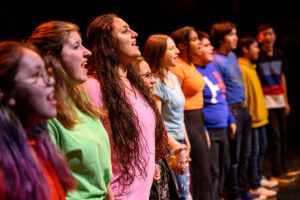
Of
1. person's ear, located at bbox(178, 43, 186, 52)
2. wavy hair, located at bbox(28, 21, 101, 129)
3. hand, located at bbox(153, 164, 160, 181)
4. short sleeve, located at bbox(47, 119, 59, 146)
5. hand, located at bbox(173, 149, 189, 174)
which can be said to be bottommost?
hand, located at bbox(173, 149, 189, 174)

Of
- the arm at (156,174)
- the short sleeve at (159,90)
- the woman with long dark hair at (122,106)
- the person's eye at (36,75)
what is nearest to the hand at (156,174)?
the arm at (156,174)

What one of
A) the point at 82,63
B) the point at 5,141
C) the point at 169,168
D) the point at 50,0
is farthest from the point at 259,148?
the point at 5,141

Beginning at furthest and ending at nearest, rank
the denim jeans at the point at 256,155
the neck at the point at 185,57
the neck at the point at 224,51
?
the denim jeans at the point at 256,155 → the neck at the point at 224,51 → the neck at the point at 185,57

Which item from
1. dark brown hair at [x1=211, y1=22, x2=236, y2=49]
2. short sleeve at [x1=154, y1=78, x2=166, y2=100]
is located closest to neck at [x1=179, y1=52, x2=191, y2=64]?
short sleeve at [x1=154, y1=78, x2=166, y2=100]

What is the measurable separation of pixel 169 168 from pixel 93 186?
0.98 m

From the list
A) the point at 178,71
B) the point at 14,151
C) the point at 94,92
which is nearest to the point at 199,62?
the point at 178,71

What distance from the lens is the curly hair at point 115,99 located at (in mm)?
2053

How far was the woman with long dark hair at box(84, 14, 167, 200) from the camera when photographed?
80.8 inches

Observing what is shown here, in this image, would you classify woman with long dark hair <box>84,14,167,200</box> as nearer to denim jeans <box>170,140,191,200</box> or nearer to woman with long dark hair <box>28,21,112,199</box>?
woman with long dark hair <box>28,21,112,199</box>

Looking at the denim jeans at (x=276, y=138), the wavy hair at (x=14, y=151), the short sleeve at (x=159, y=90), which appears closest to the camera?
the wavy hair at (x=14, y=151)

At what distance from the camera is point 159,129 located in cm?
236

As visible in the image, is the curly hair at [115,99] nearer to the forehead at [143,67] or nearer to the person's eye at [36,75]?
the forehead at [143,67]

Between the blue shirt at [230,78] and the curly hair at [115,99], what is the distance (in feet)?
6.55

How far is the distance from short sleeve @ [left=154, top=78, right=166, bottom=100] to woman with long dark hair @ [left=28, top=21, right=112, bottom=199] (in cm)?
110
